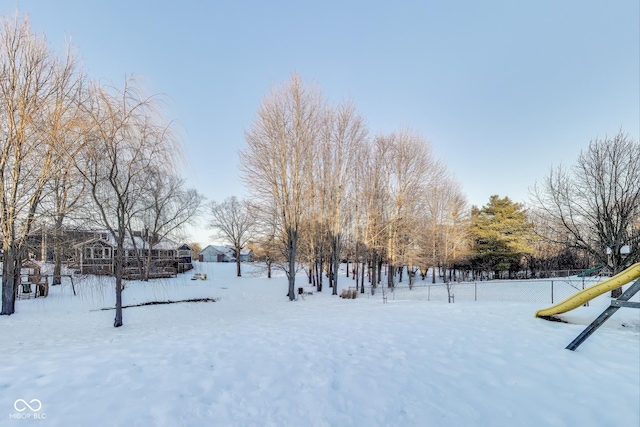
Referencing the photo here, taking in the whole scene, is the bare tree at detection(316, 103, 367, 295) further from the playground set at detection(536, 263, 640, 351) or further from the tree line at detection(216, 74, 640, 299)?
the playground set at detection(536, 263, 640, 351)

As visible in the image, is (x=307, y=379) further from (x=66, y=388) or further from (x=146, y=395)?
(x=66, y=388)

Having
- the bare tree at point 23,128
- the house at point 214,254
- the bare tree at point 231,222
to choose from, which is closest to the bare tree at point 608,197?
the bare tree at point 23,128

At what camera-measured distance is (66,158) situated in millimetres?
7297

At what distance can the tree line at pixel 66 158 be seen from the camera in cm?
675

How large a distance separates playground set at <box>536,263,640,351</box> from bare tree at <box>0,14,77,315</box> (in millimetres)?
12933

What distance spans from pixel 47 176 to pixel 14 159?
1455 millimetres

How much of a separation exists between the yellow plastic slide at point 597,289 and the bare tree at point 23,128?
1339 cm

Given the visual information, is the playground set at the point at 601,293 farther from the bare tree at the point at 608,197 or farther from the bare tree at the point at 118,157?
the bare tree at the point at 118,157

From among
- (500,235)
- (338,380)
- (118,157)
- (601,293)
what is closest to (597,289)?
(601,293)

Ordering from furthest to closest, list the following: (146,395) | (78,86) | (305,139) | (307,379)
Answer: (305,139), (78,86), (307,379), (146,395)

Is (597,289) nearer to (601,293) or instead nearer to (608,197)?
(601,293)

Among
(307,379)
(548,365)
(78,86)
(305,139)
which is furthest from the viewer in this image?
(305,139)

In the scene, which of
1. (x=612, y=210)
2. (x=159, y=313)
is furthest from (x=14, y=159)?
(x=612, y=210)

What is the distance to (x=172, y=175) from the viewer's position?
7.67m
